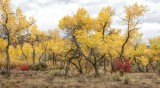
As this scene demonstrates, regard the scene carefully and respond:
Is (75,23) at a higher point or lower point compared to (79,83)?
higher

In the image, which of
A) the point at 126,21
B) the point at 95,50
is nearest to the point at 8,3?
the point at 95,50

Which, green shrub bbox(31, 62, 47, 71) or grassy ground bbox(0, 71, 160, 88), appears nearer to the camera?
grassy ground bbox(0, 71, 160, 88)

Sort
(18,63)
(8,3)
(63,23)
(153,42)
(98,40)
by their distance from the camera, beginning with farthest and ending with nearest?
(18,63) < (153,42) < (63,23) < (98,40) < (8,3)

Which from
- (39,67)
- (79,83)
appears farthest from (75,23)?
(39,67)

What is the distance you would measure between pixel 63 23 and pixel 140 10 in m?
10.5

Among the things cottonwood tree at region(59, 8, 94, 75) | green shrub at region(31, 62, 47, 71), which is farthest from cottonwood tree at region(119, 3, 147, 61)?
green shrub at region(31, 62, 47, 71)

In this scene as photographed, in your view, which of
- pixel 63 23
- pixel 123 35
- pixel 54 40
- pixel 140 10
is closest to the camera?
pixel 63 23

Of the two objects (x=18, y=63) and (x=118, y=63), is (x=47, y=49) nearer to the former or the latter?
(x=18, y=63)

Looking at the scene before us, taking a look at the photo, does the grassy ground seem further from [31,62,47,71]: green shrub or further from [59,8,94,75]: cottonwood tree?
[31,62,47,71]: green shrub

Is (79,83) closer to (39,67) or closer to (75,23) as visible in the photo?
(75,23)

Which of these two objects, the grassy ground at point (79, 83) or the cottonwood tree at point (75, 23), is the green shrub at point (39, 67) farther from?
the grassy ground at point (79, 83)

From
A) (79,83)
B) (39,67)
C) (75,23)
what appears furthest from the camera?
(39,67)

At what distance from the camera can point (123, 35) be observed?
1842cm

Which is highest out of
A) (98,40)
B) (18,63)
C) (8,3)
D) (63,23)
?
(8,3)
